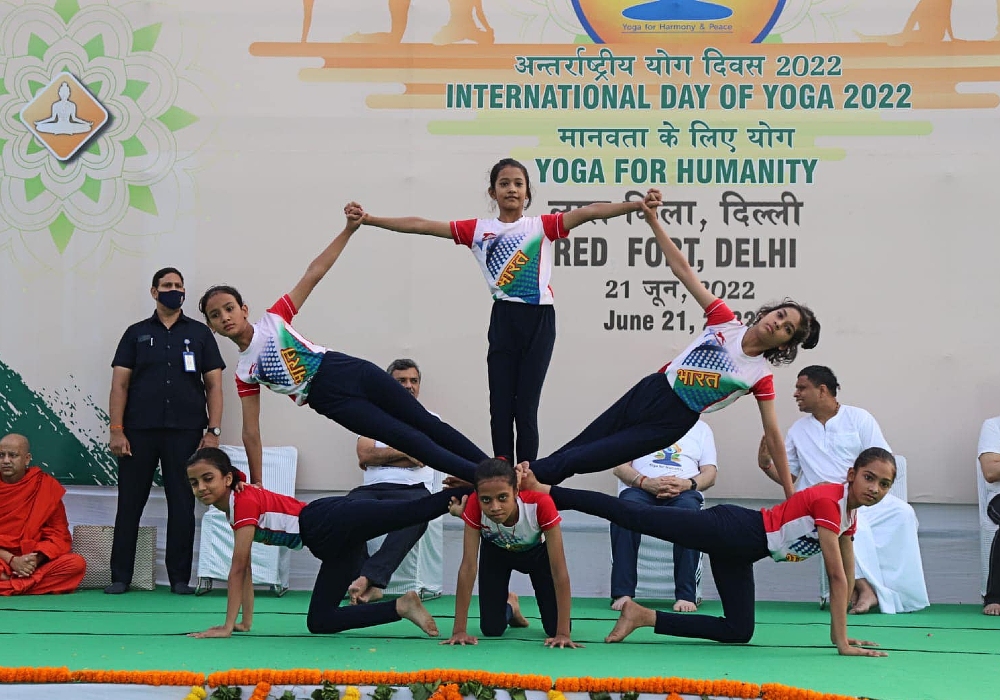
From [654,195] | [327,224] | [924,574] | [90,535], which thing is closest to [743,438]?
[924,574]

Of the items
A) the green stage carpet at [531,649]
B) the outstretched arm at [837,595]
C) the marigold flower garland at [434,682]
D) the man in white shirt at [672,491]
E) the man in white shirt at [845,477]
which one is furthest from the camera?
the man in white shirt at [845,477]

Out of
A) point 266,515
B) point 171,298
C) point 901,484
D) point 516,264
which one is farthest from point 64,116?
point 901,484

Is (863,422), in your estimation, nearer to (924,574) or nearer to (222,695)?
(924,574)

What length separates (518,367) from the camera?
5.58 metres

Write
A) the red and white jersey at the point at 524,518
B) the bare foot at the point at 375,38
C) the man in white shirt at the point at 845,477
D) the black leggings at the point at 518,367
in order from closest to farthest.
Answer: the red and white jersey at the point at 524,518 < the black leggings at the point at 518,367 < the man in white shirt at the point at 845,477 < the bare foot at the point at 375,38

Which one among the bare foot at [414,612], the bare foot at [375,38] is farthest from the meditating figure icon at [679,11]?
the bare foot at [414,612]

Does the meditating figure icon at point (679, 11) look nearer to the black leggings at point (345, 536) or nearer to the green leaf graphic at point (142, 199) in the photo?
the green leaf graphic at point (142, 199)

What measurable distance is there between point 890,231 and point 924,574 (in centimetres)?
209

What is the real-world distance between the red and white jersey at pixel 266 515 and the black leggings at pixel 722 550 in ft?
4.16

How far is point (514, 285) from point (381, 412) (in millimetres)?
856

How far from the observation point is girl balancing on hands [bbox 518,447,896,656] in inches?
196

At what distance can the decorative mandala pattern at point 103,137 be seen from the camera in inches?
295

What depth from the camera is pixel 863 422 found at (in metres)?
6.92

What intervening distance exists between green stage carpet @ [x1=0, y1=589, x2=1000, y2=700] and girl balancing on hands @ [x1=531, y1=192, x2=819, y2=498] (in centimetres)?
81
